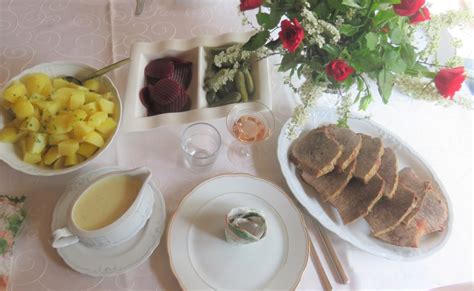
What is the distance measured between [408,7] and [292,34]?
8.2 inches

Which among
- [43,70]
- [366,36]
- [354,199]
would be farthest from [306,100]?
[43,70]

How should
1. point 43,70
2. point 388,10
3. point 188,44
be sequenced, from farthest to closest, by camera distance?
point 188,44
point 43,70
point 388,10

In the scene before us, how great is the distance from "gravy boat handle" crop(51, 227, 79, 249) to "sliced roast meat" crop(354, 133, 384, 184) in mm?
663

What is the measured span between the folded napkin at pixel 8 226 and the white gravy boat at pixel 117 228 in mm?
Result: 156

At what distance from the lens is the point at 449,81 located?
0.64 metres

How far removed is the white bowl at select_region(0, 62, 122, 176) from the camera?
0.76 m

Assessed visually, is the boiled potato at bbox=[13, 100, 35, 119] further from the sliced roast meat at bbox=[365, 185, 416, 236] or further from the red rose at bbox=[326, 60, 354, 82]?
the sliced roast meat at bbox=[365, 185, 416, 236]

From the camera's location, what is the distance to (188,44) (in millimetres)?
1062

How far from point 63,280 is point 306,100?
0.66 metres

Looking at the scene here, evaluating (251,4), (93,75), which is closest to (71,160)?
(93,75)

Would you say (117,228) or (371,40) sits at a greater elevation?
(371,40)

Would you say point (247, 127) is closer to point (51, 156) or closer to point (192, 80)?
point (192, 80)

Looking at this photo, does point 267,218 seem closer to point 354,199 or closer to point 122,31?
point 354,199

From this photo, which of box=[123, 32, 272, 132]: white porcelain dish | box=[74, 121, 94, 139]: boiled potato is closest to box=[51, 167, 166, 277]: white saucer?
box=[74, 121, 94, 139]: boiled potato
